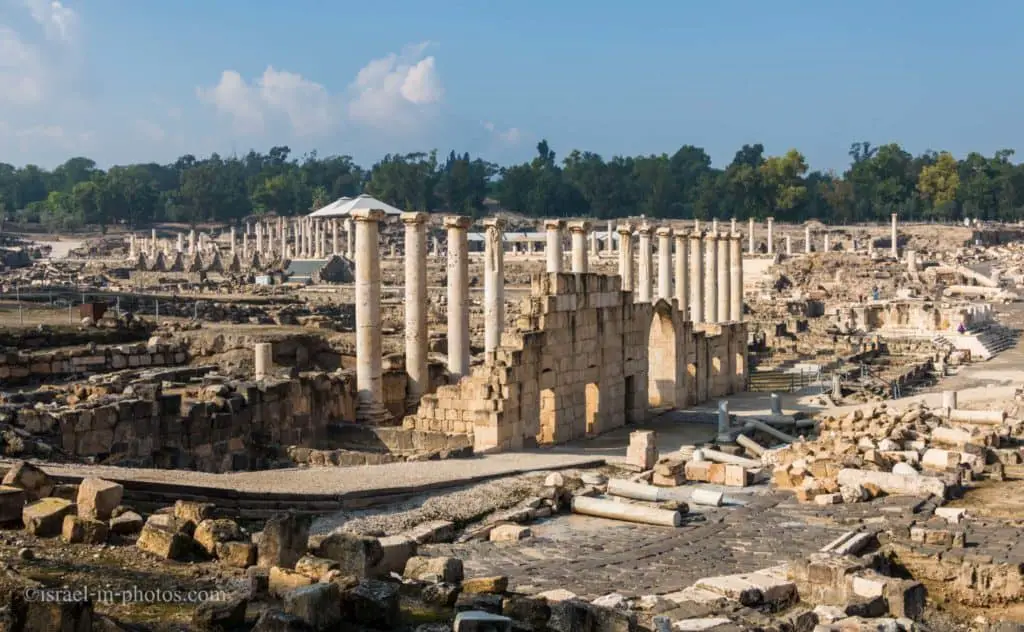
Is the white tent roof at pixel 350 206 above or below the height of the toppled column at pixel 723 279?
above

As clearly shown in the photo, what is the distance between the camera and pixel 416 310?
26.3m

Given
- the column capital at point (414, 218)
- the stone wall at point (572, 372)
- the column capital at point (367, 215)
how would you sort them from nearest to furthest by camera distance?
the stone wall at point (572, 372), the column capital at point (367, 215), the column capital at point (414, 218)

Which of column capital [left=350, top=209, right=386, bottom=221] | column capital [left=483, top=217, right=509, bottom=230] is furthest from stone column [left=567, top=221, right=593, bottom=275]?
column capital [left=350, top=209, right=386, bottom=221]

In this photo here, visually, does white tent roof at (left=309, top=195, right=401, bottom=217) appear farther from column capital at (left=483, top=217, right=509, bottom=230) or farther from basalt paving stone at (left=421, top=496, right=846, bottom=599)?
basalt paving stone at (left=421, top=496, right=846, bottom=599)

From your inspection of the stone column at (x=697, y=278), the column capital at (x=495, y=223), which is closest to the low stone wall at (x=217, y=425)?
the column capital at (x=495, y=223)

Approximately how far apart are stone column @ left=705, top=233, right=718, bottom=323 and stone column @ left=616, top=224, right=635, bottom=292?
19.4 feet

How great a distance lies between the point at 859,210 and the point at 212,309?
103 metres

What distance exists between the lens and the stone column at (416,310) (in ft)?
86.1

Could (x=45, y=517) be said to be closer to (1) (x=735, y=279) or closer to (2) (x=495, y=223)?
(2) (x=495, y=223)

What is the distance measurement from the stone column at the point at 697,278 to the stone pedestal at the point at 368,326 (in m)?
14.9

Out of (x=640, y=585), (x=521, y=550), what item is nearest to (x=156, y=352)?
(x=521, y=550)

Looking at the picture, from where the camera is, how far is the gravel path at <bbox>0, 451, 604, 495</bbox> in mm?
15156

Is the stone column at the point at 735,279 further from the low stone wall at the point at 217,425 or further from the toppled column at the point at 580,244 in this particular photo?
the low stone wall at the point at 217,425

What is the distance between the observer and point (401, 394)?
26.6 m
